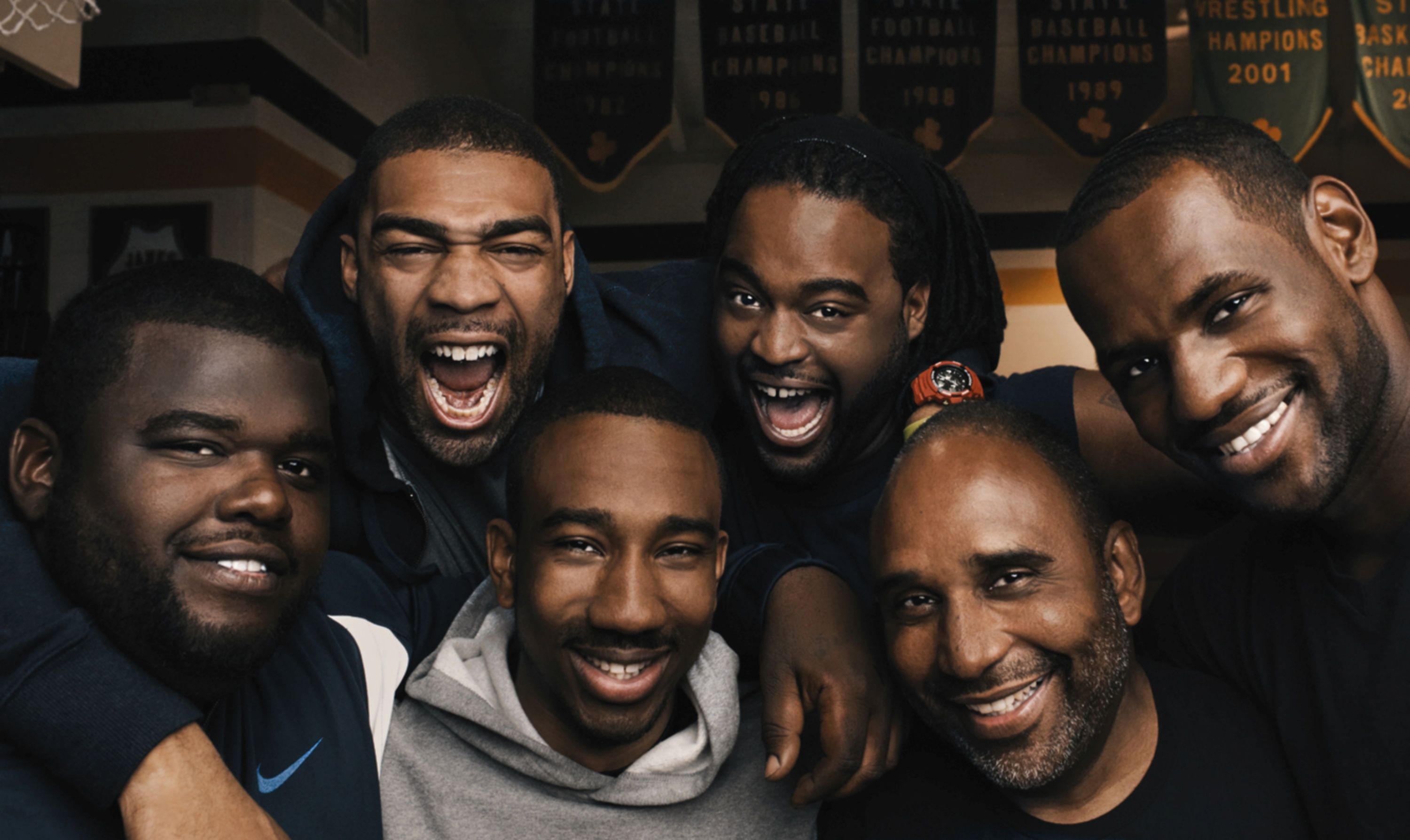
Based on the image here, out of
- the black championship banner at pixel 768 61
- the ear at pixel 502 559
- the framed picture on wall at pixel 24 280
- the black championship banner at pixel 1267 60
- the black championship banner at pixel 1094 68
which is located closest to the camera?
the ear at pixel 502 559

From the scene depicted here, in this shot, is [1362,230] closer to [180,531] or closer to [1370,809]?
[1370,809]

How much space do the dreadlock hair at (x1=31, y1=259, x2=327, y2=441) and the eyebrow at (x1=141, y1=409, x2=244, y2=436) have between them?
0.32ft

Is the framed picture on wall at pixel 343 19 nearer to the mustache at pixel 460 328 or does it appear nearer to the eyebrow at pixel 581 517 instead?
the mustache at pixel 460 328

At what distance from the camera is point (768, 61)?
18.5ft

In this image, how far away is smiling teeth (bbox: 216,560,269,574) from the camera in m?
1.64

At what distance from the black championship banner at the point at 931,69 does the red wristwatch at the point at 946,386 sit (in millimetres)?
3464

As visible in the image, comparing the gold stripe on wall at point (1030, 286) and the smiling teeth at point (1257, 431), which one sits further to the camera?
the gold stripe on wall at point (1030, 286)

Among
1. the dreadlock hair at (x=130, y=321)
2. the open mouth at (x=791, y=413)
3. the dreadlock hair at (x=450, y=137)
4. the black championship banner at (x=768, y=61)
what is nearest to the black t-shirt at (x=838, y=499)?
the open mouth at (x=791, y=413)

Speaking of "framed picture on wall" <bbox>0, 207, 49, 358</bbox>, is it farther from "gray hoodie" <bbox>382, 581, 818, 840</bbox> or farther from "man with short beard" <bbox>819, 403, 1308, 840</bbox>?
"man with short beard" <bbox>819, 403, 1308, 840</bbox>

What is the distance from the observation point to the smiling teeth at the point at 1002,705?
175cm

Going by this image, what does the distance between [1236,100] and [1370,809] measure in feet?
16.1

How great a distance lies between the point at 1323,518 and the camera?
5.72ft

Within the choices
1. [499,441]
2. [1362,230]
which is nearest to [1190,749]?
[1362,230]

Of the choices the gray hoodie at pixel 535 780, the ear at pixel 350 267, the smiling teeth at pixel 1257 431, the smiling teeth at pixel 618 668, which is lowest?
the gray hoodie at pixel 535 780
